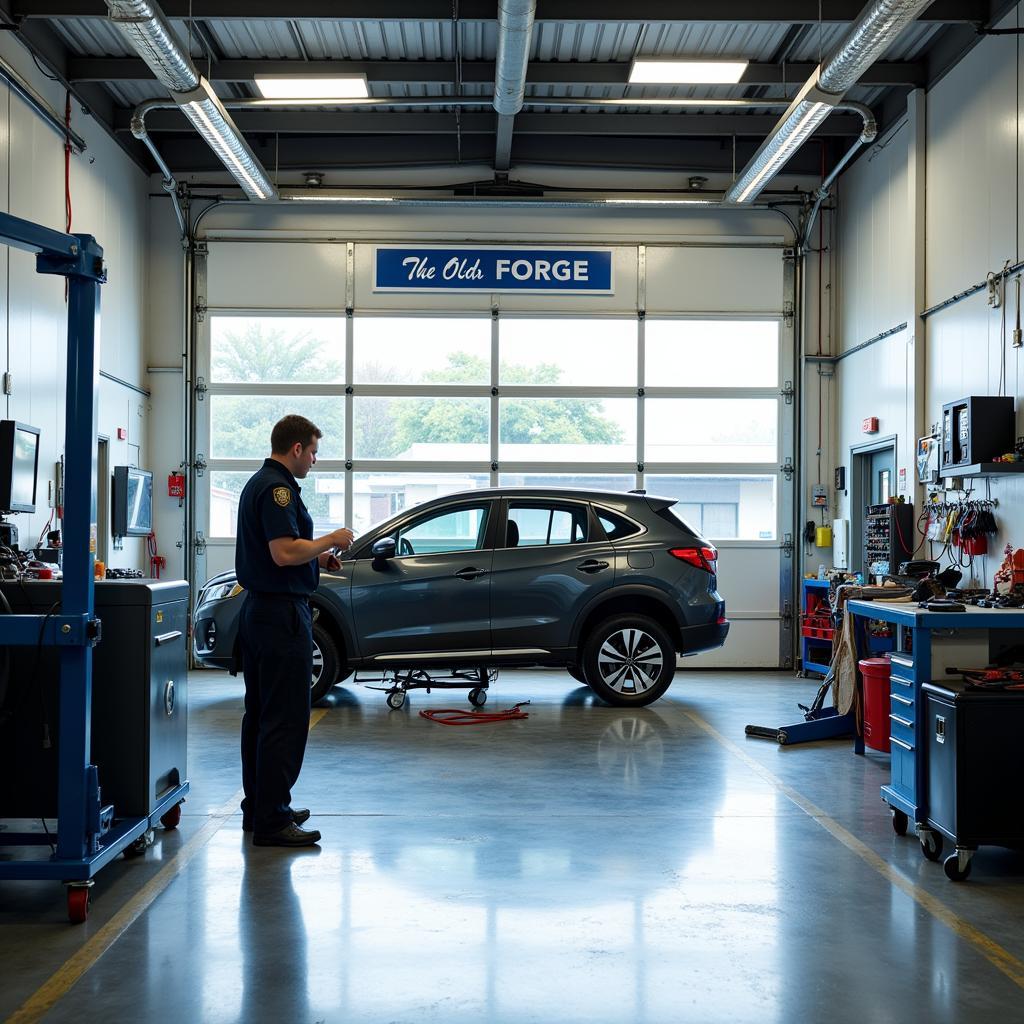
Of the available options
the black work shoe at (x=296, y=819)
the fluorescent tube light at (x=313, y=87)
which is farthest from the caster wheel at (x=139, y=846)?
the fluorescent tube light at (x=313, y=87)

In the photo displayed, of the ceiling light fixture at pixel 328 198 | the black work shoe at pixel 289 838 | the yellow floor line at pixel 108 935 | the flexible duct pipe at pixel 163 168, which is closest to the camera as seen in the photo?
the yellow floor line at pixel 108 935

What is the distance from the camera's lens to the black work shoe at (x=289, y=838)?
4.62 meters

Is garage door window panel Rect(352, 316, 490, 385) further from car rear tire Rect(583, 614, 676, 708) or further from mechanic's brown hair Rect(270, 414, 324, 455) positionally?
mechanic's brown hair Rect(270, 414, 324, 455)

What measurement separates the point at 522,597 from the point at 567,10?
14.9 ft

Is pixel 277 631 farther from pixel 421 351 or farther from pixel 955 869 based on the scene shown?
pixel 421 351

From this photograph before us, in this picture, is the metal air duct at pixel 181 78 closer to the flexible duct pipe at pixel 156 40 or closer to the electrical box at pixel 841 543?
the flexible duct pipe at pixel 156 40

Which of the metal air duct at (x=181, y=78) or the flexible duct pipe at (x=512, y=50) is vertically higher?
the flexible duct pipe at (x=512, y=50)

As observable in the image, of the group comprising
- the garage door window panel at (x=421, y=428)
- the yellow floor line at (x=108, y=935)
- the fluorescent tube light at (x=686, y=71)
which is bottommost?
the yellow floor line at (x=108, y=935)

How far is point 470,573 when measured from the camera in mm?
8297

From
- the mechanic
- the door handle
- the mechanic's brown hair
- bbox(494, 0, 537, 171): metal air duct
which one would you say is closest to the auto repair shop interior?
the door handle

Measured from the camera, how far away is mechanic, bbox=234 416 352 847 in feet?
14.8

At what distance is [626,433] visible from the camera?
38.8 feet

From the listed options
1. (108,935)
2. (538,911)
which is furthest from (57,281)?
(538,911)

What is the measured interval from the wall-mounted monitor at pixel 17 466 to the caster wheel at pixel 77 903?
3.39 m
